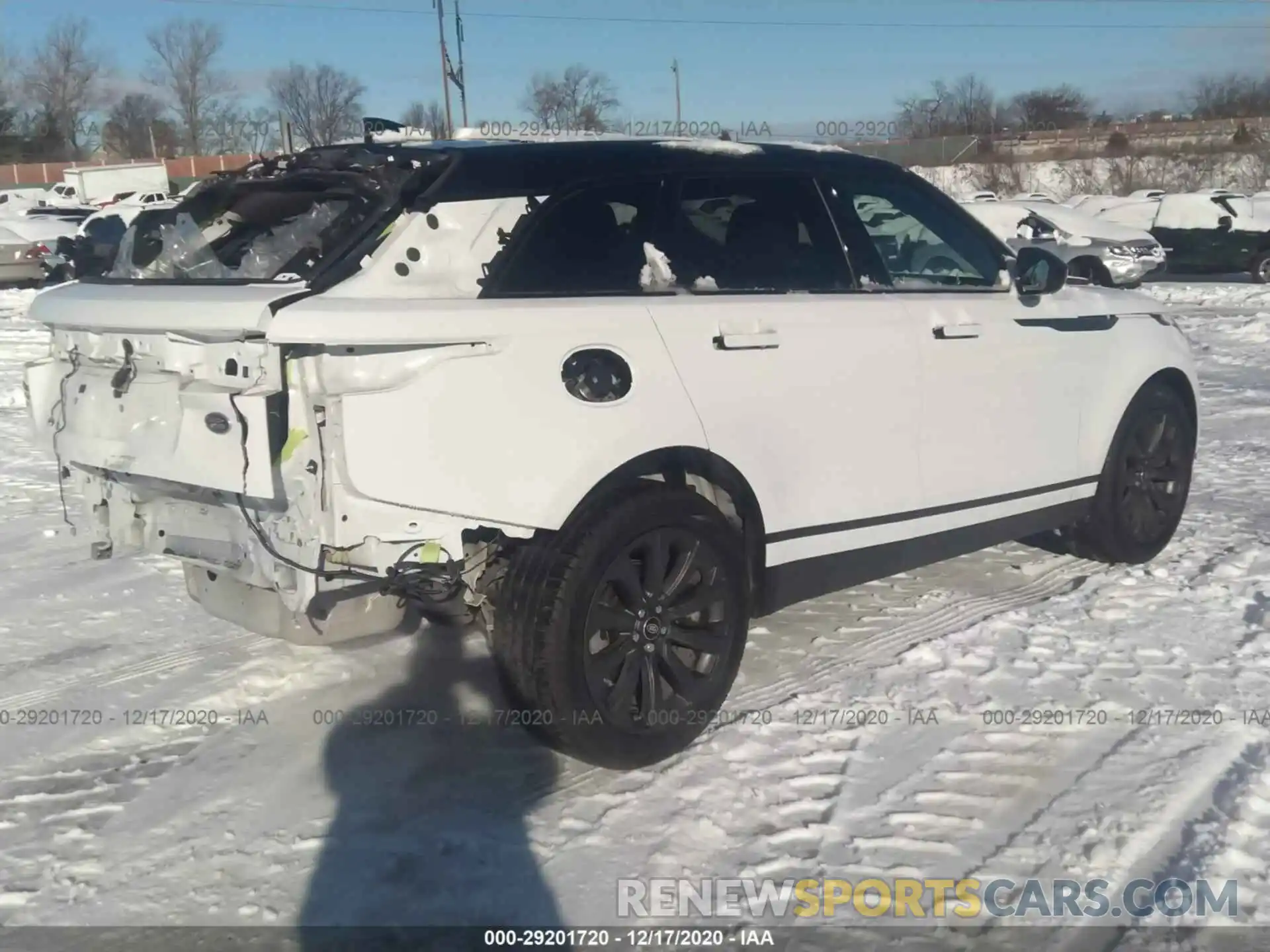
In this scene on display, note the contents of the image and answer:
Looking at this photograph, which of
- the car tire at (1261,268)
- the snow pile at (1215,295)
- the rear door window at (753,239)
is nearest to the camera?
the rear door window at (753,239)

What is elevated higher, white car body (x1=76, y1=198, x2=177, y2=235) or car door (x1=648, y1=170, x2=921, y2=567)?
white car body (x1=76, y1=198, x2=177, y2=235)

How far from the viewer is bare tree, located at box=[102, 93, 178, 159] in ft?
230

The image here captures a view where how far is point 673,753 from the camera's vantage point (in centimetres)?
382

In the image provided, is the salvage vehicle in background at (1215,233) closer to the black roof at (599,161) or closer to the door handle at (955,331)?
the door handle at (955,331)

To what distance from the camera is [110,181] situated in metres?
46.1

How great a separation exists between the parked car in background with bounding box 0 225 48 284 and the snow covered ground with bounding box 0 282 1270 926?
19319 millimetres

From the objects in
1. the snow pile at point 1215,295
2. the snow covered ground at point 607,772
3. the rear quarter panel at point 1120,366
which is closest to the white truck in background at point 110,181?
the snow pile at point 1215,295

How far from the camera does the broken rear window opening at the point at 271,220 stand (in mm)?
3426

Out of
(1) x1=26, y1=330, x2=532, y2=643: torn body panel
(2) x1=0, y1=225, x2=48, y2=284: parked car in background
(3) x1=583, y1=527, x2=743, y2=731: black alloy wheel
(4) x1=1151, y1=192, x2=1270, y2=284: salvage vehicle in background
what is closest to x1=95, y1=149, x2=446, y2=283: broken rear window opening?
(1) x1=26, y1=330, x2=532, y2=643: torn body panel

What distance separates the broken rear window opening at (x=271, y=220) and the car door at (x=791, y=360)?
933mm

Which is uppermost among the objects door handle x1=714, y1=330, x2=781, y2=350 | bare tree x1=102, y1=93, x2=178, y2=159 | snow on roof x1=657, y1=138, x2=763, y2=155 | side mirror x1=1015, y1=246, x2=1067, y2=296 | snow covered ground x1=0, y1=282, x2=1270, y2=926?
bare tree x1=102, y1=93, x2=178, y2=159

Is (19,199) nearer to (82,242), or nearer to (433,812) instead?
(82,242)
